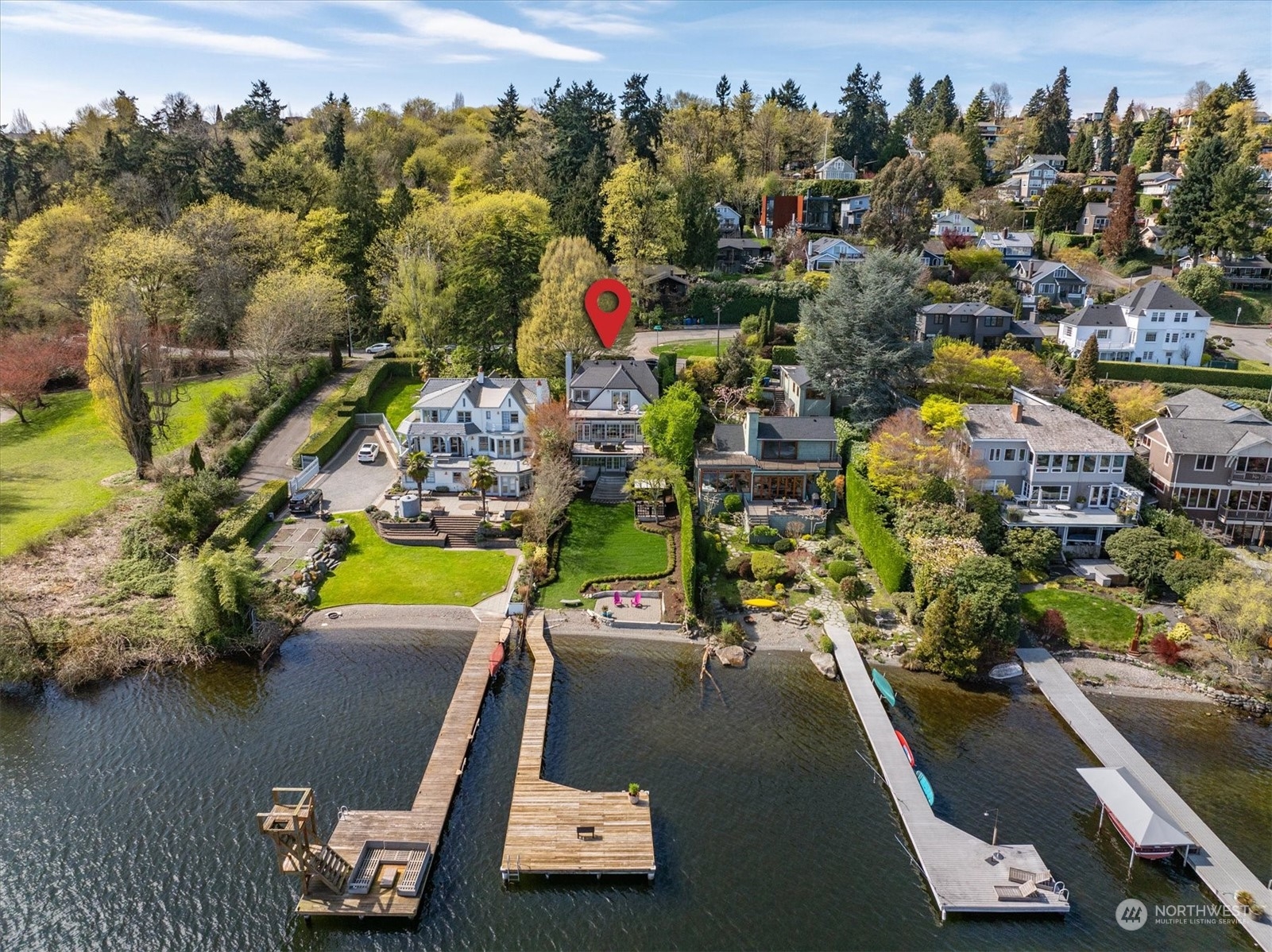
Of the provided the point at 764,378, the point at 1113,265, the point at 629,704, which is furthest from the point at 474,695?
the point at 1113,265

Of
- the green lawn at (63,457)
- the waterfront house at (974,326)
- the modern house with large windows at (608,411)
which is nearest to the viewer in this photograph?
the green lawn at (63,457)

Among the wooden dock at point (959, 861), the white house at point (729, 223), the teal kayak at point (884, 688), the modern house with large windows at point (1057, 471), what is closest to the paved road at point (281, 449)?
the teal kayak at point (884, 688)

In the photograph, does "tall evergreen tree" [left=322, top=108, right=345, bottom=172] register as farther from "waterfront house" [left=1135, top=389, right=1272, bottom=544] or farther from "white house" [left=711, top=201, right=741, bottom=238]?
"waterfront house" [left=1135, top=389, right=1272, bottom=544]

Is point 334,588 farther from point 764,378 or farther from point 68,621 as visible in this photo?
point 764,378

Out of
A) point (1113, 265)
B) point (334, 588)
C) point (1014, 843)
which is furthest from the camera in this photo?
point (1113, 265)

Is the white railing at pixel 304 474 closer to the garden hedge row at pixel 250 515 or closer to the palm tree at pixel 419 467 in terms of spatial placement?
the garden hedge row at pixel 250 515

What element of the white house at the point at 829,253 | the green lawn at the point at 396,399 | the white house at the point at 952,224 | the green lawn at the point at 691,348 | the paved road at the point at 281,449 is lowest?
the paved road at the point at 281,449

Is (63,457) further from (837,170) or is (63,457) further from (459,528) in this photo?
(837,170)

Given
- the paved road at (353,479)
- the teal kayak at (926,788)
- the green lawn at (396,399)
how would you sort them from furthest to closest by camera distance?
the green lawn at (396,399), the paved road at (353,479), the teal kayak at (926,788)
